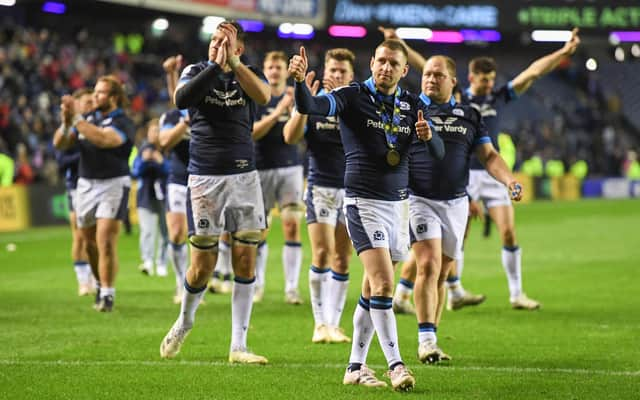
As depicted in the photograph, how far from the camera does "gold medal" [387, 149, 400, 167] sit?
27.4 ft

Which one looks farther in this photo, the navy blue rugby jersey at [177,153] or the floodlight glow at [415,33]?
the floodlight glow at [415,33]

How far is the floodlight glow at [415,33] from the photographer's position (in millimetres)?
44812

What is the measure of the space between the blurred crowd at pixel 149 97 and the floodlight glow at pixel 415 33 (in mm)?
2449

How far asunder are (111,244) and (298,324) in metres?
2.28

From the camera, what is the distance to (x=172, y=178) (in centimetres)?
1363

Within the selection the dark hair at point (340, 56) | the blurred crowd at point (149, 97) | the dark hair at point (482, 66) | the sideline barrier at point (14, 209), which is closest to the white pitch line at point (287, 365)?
the dark hair at point (340, 56)

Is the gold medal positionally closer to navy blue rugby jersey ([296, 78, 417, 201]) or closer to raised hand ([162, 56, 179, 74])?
navy blue rugby jersey ([296, 78, 417, 201])

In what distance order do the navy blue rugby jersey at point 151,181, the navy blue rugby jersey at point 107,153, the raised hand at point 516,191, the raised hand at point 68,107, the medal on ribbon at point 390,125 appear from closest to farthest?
1. the medal on ribbon at point 390,125
2. the raised hand at point 516,191
3. the raised hand at point 68,107
4. the navy blue rugby jersey at point 107,153
5. the navy blue rugby jersey at point 151,181

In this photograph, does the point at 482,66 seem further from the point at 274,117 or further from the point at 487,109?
the point at 274,117

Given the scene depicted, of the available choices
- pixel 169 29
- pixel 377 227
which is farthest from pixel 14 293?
pixel 169 29

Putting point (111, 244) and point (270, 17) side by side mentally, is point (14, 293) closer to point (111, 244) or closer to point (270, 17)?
point (111, 244)

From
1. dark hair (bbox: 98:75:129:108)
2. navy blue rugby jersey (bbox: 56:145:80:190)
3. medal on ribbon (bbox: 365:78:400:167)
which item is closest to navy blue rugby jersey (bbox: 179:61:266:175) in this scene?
medal on ribbon (bbox: 365:78:400:167)

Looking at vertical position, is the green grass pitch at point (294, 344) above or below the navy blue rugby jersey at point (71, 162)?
below

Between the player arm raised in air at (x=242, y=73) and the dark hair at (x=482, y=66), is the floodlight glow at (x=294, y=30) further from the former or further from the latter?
the player arm raised in air at (x=242, y=73)
